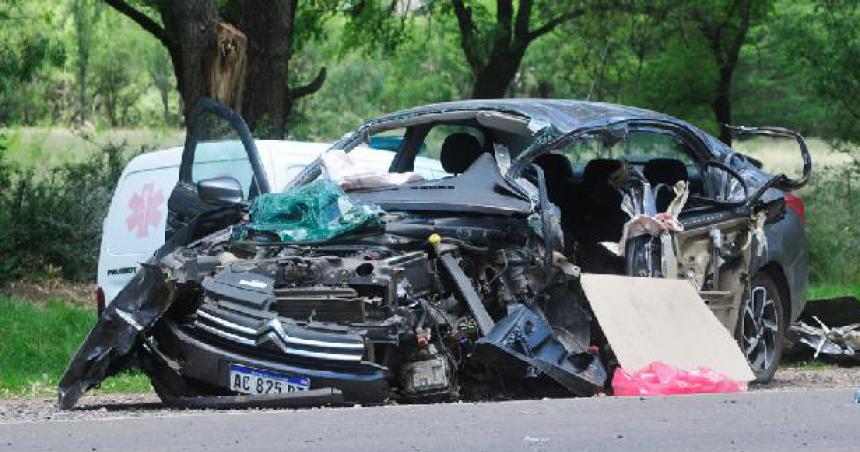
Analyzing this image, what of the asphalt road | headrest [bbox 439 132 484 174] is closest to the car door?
headrest [bbox 439 132 484 174]

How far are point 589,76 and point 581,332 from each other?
2815cm

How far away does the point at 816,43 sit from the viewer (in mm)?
26375

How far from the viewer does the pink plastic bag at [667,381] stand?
8519mm

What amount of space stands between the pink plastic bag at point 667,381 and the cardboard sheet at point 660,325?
6 centimetres

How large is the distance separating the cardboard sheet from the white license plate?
6.10 ft

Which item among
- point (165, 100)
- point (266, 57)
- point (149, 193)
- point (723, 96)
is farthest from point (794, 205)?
point (165, 100)

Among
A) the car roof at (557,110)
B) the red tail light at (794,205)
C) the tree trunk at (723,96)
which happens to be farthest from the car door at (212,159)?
the tree trunk at (723,96)

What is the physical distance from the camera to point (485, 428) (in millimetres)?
6719

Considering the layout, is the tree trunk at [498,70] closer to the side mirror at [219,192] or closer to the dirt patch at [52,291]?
the dirt patch at [52,291]

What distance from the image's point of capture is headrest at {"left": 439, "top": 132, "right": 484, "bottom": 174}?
9.93m

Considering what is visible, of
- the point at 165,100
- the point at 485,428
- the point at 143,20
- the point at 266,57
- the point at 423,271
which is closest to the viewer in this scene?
the point at 485,428

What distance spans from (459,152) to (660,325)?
6.35 feet

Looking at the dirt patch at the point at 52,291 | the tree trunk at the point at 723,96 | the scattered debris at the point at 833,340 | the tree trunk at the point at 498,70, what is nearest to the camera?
the scattered debris at the point at 833,340

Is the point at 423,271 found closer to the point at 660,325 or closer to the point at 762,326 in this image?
the point at 660,325
